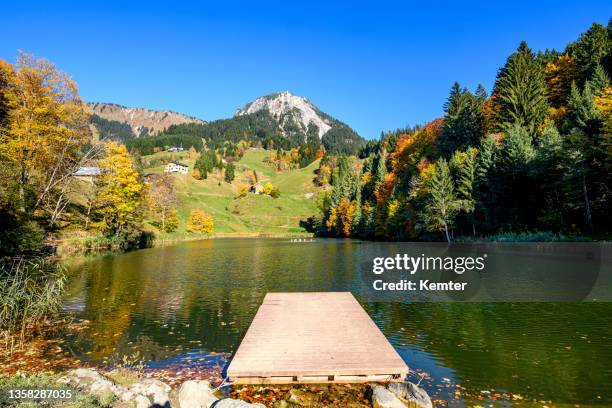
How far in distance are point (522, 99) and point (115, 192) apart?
75964 millimetres

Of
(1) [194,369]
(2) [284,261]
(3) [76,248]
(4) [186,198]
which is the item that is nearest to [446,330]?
(1) [194,369]

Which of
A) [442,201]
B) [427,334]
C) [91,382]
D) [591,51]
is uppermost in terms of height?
[591,51]

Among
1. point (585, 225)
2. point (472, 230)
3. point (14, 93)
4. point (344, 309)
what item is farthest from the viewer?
point (472, 230)

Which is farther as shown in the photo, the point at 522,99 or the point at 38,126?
the point at 522,99

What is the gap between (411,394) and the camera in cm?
966

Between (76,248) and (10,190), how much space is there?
48.4ft

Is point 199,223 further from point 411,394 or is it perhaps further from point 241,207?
point 411,394

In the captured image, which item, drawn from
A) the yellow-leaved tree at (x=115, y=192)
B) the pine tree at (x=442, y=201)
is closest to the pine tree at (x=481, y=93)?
the pine tree at (x=442, y=201)

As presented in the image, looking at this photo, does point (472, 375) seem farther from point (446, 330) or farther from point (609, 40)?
point (609, 40)

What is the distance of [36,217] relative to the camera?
43.4 meters

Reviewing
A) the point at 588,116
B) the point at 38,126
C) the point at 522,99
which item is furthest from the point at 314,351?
the point at 522,99

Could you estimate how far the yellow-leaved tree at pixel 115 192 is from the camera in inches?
2110

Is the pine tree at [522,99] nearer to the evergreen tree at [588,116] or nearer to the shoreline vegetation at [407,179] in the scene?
the shoreline vegetation at [407,179]

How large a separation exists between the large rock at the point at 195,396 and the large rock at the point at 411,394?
4.80 meters
